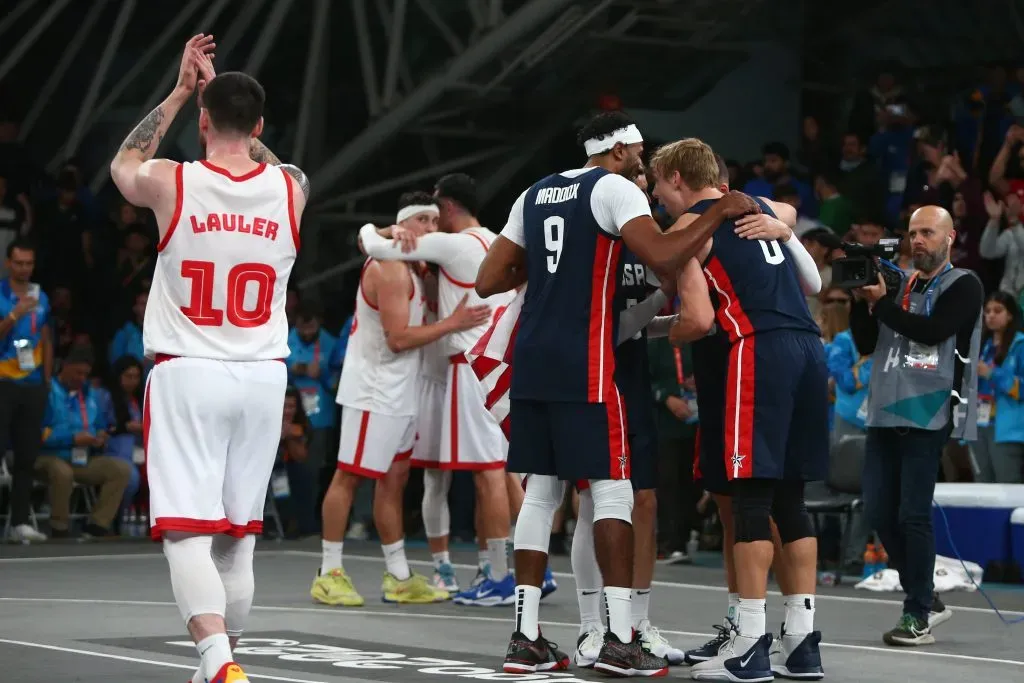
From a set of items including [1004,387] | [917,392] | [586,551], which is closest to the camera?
[586,551]

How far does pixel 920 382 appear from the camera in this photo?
8.02 metres

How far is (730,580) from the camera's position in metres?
7.53

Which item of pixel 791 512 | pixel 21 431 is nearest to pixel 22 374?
pixel 21 431

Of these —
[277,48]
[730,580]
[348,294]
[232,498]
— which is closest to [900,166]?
[348,294]

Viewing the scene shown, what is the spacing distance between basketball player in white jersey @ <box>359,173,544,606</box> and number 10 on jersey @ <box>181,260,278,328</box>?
340 cm

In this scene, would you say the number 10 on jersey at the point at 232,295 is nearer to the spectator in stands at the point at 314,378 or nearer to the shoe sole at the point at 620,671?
the shoe sole at the point at 620,671

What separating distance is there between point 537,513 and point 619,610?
520 millimetres

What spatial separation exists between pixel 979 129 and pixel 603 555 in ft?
33.7

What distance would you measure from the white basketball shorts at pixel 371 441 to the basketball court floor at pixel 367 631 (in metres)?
0.81

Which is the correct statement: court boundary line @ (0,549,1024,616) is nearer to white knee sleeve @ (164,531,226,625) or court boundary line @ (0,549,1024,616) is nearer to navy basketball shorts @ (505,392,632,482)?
navy basketball shorts @ (505,392,632,482)

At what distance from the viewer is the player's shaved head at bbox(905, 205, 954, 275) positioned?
812 centimetres

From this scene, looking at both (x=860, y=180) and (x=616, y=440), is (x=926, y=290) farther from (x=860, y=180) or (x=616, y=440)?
(x=860, y=180)

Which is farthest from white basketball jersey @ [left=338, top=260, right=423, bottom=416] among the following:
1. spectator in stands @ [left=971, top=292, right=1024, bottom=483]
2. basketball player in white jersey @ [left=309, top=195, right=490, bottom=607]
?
spectator in stands @ [left=971, top=292, right=1024, bottom=483]

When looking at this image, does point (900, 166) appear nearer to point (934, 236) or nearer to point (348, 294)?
point (348, 294)
